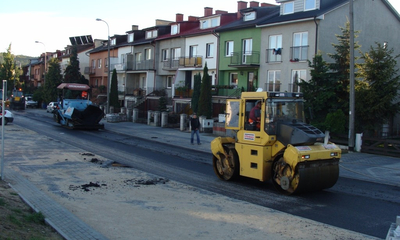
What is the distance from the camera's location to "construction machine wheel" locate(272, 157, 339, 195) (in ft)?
34.2

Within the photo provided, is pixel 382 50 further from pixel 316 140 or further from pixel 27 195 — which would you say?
pixel 27 195

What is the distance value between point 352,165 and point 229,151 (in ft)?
22.8

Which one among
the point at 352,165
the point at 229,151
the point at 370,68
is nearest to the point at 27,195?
the point at 229,151

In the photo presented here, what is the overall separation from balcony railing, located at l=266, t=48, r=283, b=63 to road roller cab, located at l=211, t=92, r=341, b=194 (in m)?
18.0

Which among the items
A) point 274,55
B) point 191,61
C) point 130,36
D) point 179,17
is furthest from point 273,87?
point 130,36

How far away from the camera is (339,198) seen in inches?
424

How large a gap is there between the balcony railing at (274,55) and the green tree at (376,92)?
7736 millimetres

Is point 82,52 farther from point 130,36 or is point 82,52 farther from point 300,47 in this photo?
point 300,47

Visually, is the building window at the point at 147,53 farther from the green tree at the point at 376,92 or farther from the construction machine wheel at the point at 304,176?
the construction machine wheel at the point at 304,176

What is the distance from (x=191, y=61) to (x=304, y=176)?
96.0 ft

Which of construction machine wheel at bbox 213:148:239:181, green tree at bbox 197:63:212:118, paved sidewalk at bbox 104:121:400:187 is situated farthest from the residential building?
construction machine wheel at bbox 213:148:239:181

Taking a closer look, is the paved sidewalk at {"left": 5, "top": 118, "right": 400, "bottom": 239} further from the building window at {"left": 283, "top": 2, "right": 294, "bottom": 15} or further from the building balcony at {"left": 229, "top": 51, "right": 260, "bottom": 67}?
the building window at {"left": 283, "top": 2, "right": 294, "bottom": 15}

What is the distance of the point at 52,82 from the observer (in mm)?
64062

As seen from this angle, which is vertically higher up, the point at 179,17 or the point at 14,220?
the point at 179,17
